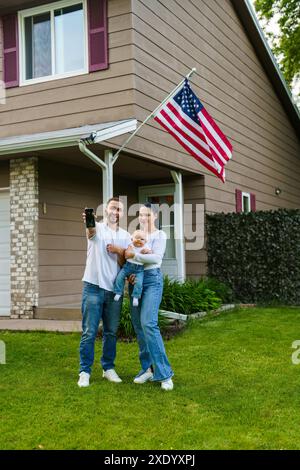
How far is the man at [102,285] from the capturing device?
525cm

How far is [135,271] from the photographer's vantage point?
5.24 meters

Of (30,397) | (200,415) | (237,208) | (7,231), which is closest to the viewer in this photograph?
(200,415)

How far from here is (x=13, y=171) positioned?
9.56 metres

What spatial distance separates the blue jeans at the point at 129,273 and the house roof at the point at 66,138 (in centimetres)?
323

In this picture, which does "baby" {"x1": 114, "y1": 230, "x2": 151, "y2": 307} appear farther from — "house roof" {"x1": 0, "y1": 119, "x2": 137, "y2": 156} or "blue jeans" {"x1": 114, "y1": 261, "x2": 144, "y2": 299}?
"house roof" {"x1": 0, "y1": 119, "x2": 137, "y2": 156}

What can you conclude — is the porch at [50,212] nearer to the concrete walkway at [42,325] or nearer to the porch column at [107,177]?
the porch column at [107,177]

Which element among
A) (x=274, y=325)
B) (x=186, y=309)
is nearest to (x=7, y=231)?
(x=186, y=309)

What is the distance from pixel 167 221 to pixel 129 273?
6.85 meters

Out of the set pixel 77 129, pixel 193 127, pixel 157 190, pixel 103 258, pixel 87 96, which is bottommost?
pixel 103 258

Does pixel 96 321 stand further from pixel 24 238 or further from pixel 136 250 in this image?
pixel 24 238

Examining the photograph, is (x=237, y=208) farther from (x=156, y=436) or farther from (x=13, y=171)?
(x=156, y=436)

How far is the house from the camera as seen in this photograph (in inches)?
Answer: 364

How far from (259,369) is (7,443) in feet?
9.79

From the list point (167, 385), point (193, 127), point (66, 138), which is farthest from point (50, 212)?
point (167, 385)
